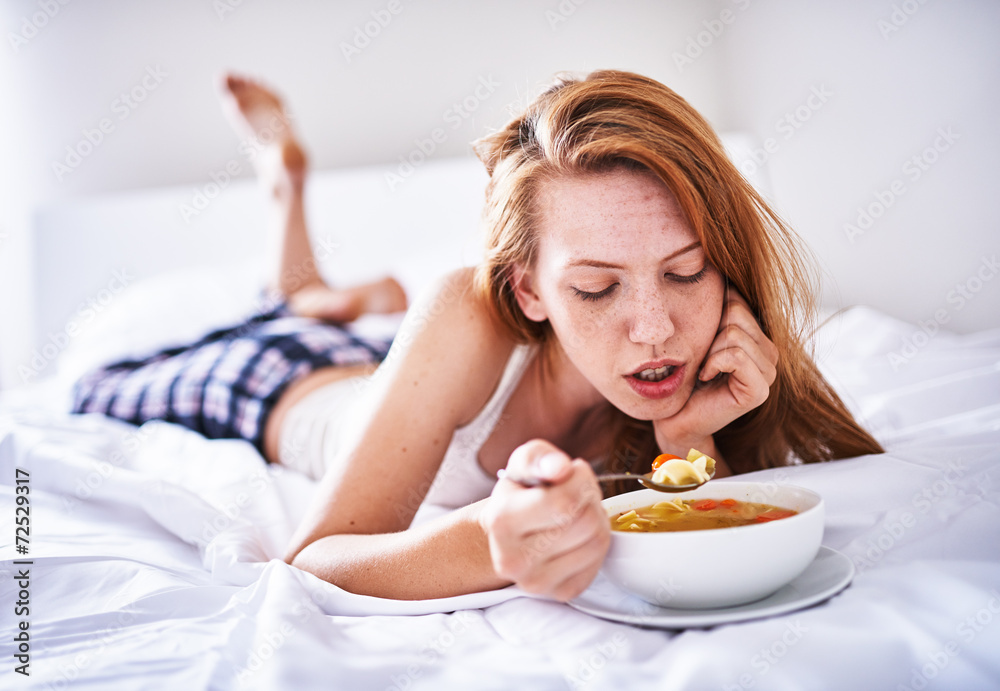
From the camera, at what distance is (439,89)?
3.11 m

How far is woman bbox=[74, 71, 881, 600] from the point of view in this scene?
0.82 m

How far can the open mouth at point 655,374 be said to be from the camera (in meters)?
0.89

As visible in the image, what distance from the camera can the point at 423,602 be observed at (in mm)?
724

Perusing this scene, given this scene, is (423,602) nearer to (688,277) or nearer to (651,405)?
(651,405)

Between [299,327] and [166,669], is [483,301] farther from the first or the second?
[299,327]

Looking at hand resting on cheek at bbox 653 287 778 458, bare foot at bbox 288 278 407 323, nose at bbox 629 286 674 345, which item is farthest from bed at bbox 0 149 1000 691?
bare foot at bbox 288 278 407 323

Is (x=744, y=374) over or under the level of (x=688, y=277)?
under

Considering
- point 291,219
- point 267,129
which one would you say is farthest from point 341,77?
point 291,219

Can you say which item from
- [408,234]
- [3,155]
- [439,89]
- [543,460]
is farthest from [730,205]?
[3,155]

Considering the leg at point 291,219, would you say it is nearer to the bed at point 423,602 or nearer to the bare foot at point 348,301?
the bare foot at point 348,301

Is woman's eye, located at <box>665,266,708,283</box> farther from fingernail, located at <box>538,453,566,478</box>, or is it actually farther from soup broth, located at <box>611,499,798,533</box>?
fingernail, located at <box>538,453,566,478</box>

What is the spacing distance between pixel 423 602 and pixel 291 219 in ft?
6.35

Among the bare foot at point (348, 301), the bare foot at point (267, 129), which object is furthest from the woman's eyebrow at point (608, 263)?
the bare foot at point (267, 129)

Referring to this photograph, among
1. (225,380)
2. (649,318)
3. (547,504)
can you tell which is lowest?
(225,380)
